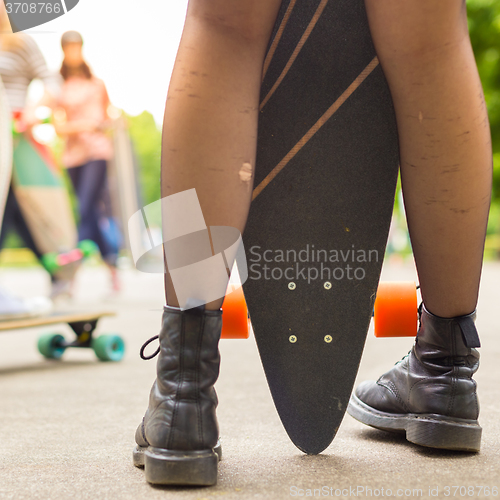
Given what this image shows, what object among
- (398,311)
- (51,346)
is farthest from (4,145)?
(398,311)

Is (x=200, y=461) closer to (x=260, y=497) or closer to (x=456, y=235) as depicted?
(x=260, y=497)

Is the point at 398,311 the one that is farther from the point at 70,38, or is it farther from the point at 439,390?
the point at 70,38

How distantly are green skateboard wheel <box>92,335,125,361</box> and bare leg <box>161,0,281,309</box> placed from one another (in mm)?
1400

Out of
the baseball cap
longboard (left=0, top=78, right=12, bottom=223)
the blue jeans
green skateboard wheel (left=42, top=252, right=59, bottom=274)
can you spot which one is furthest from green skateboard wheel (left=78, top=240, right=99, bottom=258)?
longboard (left=0, top=78, right=12, bottom=223)

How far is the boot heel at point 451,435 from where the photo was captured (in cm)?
101

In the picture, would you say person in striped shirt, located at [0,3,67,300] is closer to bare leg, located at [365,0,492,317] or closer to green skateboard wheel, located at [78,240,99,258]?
green skateboard wheel, located at [78,240,99,258]

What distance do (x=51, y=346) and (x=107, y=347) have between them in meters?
0.25

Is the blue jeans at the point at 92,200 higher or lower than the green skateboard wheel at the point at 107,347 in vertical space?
higher

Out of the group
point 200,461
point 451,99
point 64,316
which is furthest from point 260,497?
point 64,316

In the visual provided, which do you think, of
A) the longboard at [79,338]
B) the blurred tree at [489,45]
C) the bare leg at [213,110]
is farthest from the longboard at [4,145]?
the blurred tree at [489,45]

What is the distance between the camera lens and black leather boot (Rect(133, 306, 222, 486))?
34.2 inches

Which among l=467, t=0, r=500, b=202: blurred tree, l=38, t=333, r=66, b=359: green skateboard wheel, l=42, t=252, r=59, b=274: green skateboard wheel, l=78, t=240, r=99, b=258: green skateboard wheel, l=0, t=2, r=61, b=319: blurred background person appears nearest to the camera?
l=38, t=333, r=66, b=359: green skateboard wheel

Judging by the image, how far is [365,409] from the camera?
119 centimetres

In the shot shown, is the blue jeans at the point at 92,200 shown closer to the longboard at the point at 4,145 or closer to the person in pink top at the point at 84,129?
the person in pink top at the point at 84,129
